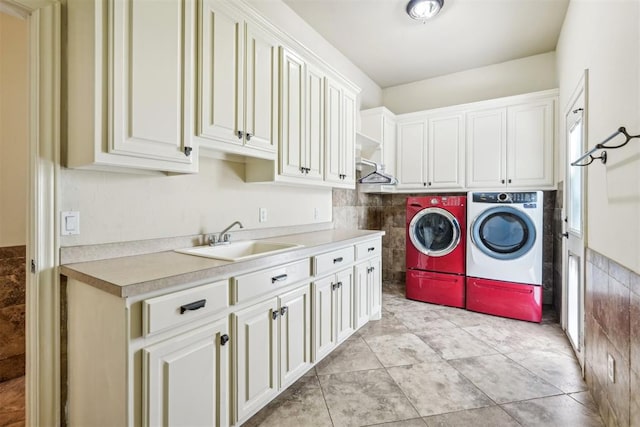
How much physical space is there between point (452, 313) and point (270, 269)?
2524 mm

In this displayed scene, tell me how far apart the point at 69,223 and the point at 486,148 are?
3.81 m

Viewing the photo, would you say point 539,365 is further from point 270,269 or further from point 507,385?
point 270,269

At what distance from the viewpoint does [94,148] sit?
1271 millimetres

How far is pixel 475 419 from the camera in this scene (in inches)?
66.7

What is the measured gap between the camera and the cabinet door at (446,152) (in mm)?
3676

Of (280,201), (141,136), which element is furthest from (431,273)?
(141,136)

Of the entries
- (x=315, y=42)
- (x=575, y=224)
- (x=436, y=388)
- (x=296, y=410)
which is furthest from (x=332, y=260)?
(x=315, y=42)

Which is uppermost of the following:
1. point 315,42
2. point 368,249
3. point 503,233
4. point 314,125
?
point 315,42

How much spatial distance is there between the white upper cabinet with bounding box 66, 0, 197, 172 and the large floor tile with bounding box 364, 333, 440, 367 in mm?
1978

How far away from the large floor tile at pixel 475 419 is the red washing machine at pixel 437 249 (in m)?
1.86

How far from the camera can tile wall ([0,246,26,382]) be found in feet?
6.42

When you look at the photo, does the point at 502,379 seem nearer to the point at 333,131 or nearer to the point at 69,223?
the point at 333,131

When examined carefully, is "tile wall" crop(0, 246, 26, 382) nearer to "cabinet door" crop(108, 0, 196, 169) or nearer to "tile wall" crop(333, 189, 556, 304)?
"cabinet door" crop(108, 0, 196, 169)

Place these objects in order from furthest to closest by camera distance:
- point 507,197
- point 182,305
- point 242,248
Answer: point 507,197, point 242,248, point 182,305
